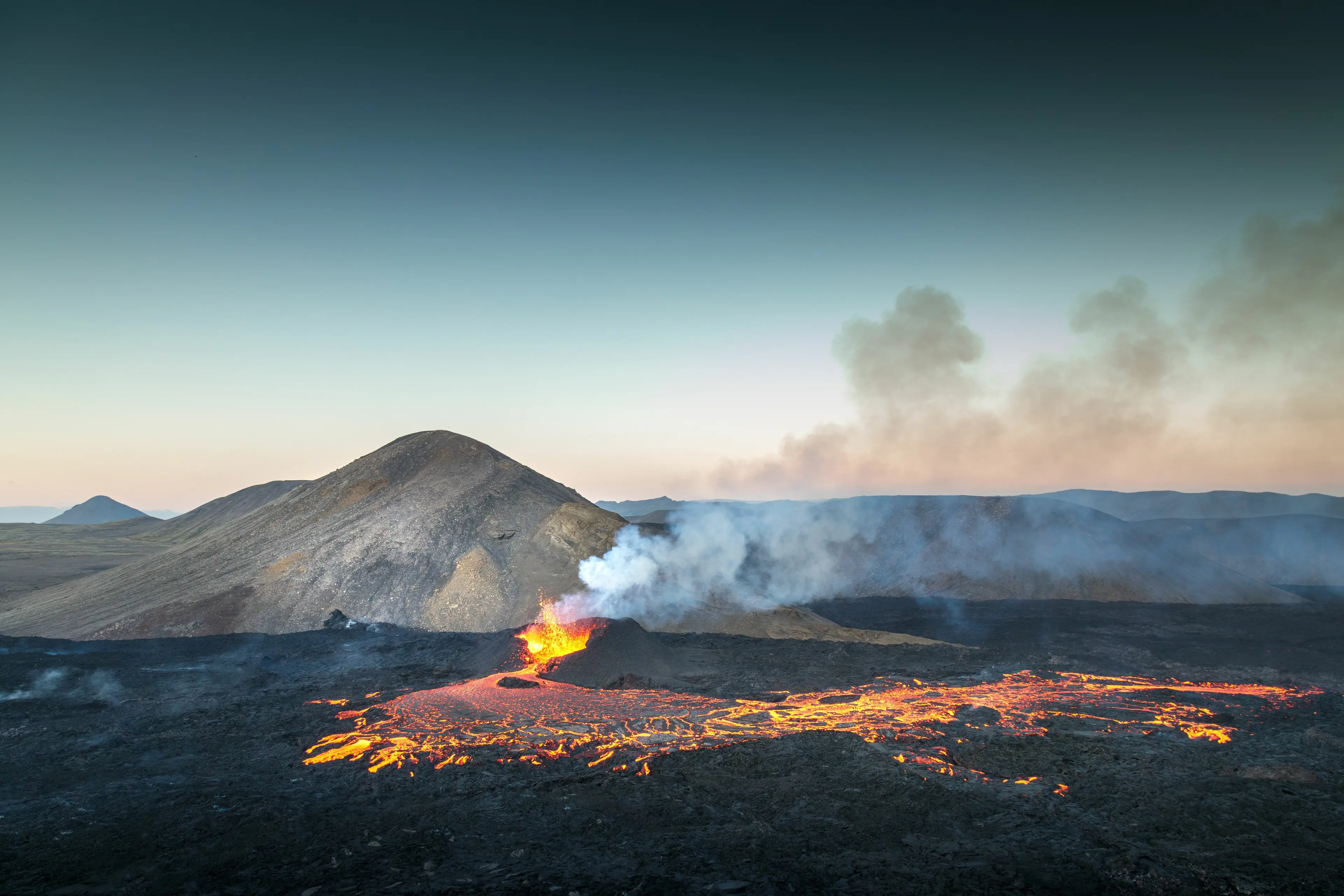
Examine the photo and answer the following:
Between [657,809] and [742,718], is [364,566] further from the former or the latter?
[657,809]

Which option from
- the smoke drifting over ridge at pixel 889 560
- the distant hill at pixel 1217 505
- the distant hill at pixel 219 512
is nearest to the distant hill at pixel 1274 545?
the smoke drifting over ridge at pixel 889 560

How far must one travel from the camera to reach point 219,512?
12238cm

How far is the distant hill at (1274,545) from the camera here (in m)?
59.8

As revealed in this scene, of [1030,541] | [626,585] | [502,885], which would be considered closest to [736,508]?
[626,585]


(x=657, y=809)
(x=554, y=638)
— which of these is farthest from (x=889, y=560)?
(x=657, y=809)

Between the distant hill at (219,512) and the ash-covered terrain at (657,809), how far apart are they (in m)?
106

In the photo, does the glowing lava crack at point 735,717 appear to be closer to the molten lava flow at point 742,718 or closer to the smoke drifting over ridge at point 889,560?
the molten lava flow at point 742,718

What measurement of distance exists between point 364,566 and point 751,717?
1108 inches

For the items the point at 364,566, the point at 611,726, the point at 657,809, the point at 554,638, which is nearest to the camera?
the point at 657,809

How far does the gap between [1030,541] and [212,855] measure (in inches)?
2230

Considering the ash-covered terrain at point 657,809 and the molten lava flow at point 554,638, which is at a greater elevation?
the molten lava flow at point 554,638

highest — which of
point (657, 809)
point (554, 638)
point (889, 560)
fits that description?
point (889, 560)

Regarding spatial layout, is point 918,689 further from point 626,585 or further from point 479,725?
point 626,585

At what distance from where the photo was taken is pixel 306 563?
3900cm
